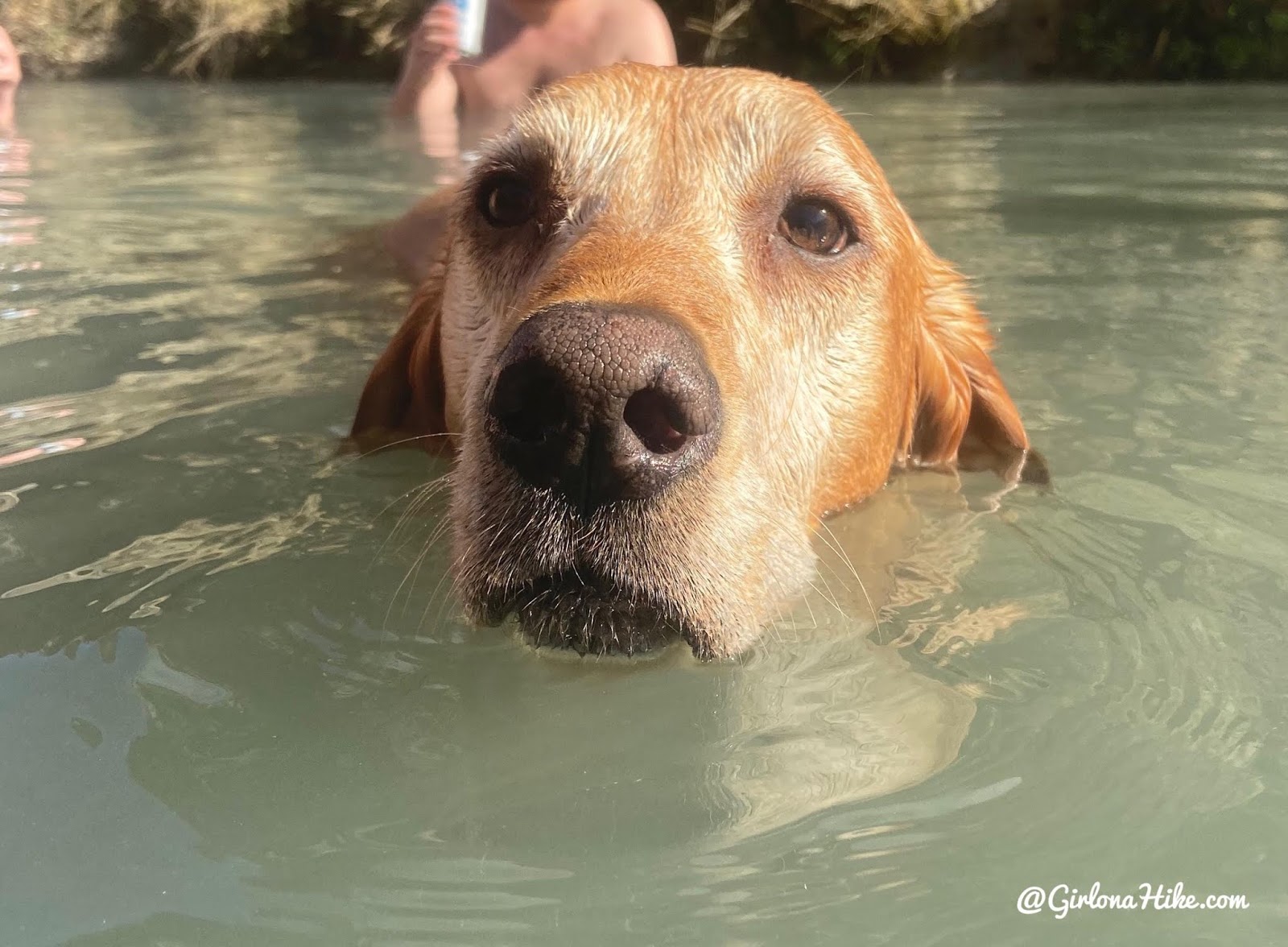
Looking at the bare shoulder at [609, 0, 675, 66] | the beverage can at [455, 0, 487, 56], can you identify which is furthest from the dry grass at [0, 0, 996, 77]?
the beverage can at [455, 0, 487, 56]

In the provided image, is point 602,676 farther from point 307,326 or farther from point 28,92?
point 28,92

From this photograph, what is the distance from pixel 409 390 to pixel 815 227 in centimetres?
151

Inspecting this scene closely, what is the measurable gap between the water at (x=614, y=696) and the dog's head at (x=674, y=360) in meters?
0.24

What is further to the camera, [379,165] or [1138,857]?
[379,165]

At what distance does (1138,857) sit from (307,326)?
420 cm

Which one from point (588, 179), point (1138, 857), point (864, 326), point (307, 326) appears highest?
point (588, 179)

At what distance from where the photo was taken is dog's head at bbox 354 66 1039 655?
225 centimetres

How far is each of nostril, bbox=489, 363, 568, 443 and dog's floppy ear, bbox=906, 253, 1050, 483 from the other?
1.89 meters

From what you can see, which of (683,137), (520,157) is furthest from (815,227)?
(520,157)

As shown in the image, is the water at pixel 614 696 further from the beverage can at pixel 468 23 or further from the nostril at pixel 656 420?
the beverage can at pixel 468 23

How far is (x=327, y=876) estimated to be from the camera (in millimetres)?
2023

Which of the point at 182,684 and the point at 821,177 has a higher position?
the point at 821,177

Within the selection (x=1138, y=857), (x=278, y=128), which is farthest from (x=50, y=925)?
(x=278, y=128)

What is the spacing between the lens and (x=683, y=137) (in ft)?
10.8
